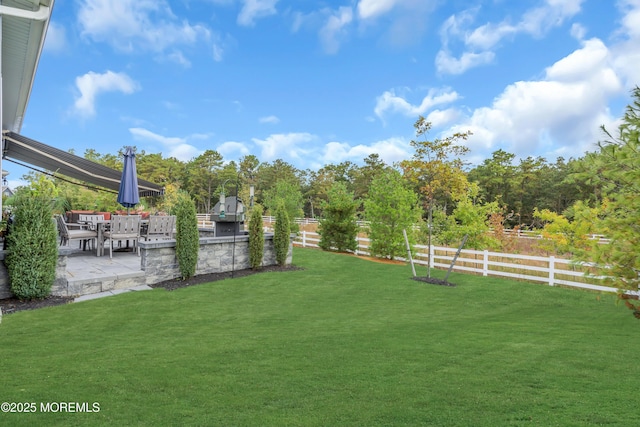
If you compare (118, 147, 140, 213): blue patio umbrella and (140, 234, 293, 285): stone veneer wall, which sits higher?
(118, 147, 140, 213): blue patio umbrella

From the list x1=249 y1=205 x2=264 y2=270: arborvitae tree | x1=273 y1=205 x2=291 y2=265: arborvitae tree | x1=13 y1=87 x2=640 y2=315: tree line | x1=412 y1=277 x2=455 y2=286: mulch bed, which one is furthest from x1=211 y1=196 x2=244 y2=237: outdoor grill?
x1=412 y1=277 x2=455 y2=286: mulch bed

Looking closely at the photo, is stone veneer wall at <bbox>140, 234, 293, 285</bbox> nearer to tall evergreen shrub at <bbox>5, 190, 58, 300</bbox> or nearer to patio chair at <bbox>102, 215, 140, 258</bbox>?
patio chair at <bbox>102, 215, 140, 258</bbox>

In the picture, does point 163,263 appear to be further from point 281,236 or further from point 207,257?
point 281,236

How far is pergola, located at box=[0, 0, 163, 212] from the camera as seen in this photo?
547 cm

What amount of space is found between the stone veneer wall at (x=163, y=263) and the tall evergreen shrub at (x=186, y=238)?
0.17 metres

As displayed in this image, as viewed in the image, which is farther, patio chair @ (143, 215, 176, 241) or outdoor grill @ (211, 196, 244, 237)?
outdoor grill @ (211, 196, 244, 237)

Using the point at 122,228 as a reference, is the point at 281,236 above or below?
below

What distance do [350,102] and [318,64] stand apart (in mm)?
3271

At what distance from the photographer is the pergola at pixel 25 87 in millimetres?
5473

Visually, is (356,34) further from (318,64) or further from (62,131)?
(62,131)

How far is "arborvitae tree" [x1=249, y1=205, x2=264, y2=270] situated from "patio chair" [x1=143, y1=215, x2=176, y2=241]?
85.9 inches

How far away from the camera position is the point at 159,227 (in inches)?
398

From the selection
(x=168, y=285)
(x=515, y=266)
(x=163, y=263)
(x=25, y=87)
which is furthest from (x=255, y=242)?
(x=515, y=266)

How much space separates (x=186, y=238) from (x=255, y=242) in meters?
2.05
